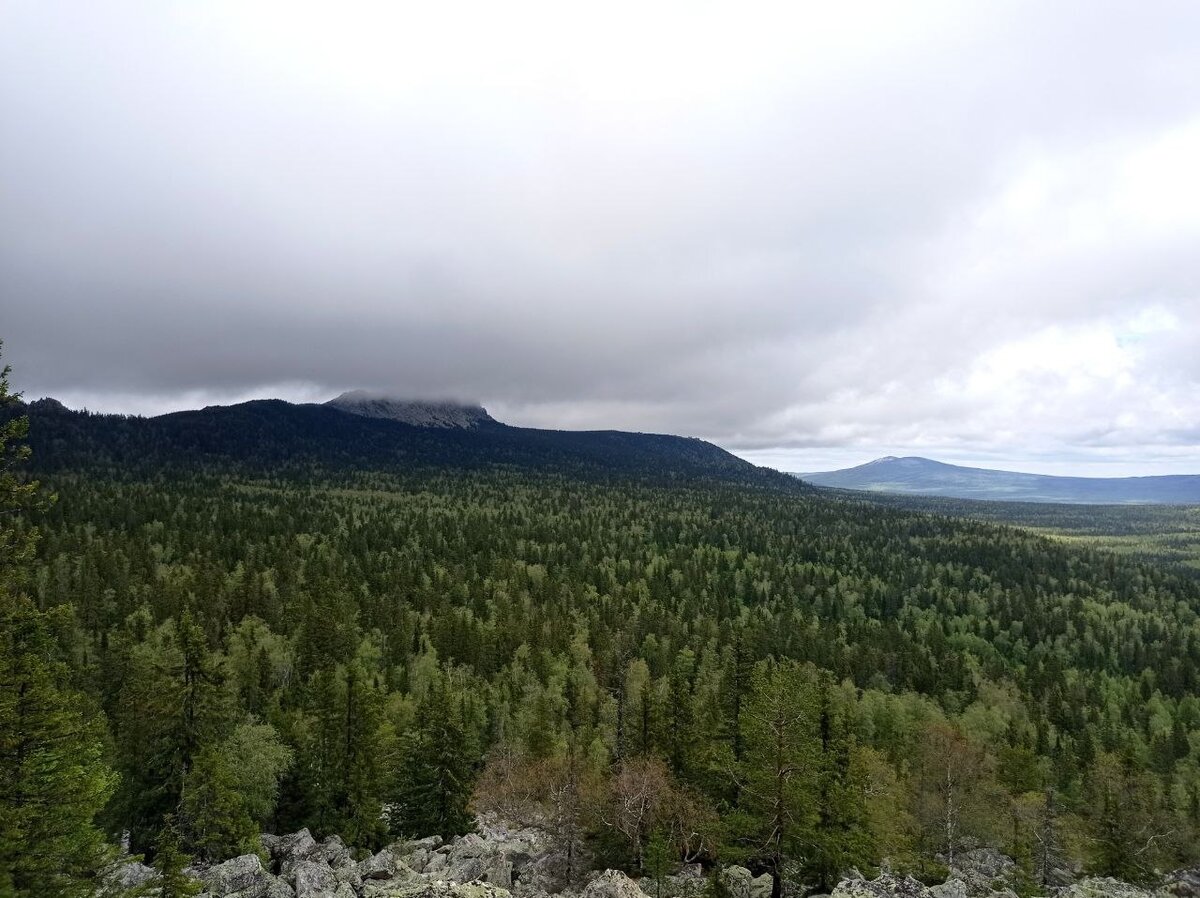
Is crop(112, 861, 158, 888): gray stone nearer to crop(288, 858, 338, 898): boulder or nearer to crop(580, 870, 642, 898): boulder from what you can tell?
crop(288, 858, 338, 898): boulder

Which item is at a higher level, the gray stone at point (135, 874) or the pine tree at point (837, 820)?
the pine tree at point (837, 820)

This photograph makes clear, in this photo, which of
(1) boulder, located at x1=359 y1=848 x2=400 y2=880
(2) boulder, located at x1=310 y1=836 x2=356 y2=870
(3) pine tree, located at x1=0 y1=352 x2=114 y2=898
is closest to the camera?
(3) pine tree, located at x1=0 y1=352 x2=114 y2=898

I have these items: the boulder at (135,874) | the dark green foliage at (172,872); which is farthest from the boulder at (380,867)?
the dark green foliage at (172,872)

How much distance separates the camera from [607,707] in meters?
97.4

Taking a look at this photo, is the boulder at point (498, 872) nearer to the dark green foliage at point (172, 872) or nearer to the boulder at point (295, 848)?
the boulder at point (295, 848)

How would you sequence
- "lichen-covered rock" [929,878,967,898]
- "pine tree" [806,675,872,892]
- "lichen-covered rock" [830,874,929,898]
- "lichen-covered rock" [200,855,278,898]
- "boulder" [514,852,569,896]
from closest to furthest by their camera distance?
1. "lichen-covered rock" [830,874,929,898]
2. "lichen-covered rock" [929,878,967,898]
3. "lichen-covered rock" [200,855,278,898]
4. "pine tree" [806,675,872,892]
5. "boulder" [514,852,569,896]

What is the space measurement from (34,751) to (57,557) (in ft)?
533

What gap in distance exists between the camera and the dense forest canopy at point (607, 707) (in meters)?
38.9

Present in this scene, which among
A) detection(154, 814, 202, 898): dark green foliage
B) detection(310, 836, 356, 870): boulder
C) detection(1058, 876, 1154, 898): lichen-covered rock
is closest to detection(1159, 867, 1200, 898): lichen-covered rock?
detection(1058, 876, 1154, 898): lichen-covered rock

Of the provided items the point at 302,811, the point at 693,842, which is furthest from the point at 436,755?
the point at 693,842

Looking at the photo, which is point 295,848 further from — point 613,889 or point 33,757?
point 33,757

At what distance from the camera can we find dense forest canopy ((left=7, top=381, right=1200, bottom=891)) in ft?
128

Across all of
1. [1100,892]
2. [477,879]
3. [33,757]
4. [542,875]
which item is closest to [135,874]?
[33,757]

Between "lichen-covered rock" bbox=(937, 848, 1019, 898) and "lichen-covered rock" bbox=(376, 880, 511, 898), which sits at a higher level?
"lichen-covered rock" bbox=(376, 880, 511, 898)
